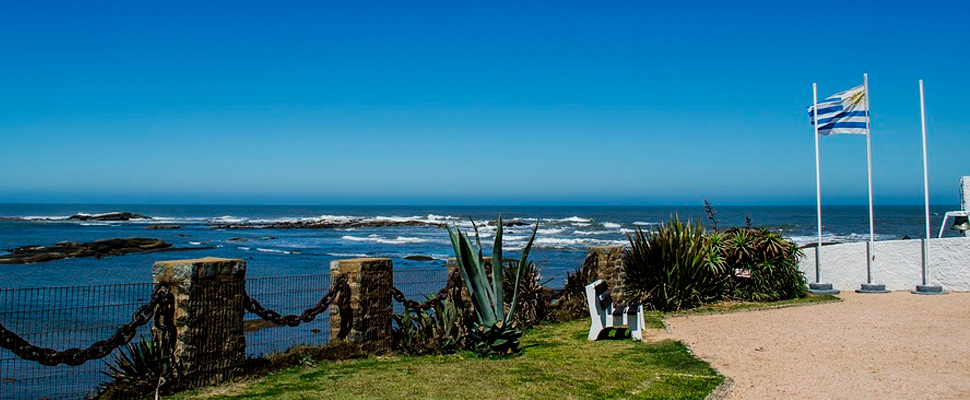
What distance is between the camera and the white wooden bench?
9828mm

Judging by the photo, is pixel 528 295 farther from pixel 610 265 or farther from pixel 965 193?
pixel 965 193

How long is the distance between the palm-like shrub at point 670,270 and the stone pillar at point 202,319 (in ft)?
26.0

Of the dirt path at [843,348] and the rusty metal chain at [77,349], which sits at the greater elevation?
the rusty metal chain at [77,349]

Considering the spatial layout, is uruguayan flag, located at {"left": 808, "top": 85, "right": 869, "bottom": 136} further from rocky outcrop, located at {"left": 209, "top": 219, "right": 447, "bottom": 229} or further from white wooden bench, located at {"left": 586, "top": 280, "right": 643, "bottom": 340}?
rocky outcrop, located at {"left": 209, "top": 219, "right": 447, "bottom": 229}

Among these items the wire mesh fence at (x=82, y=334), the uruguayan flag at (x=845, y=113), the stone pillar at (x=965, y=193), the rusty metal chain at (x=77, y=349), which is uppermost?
the uruguayan flag at (x=845, y=113)

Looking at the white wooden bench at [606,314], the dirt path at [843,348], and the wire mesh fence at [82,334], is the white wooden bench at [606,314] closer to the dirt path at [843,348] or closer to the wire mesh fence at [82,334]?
the dirt path at [843,348]

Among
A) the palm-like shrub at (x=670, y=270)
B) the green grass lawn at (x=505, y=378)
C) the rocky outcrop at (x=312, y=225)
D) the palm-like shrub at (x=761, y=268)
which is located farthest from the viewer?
the rocky outcrop at (x=312, y=225)

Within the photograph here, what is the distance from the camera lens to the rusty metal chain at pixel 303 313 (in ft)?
23.8

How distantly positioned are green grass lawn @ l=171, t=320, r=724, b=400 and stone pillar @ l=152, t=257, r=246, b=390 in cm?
20

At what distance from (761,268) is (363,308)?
347 inches

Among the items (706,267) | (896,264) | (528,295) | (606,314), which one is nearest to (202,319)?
(606,314)

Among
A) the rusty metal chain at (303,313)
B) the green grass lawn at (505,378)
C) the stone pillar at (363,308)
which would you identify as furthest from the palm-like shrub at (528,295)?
the rusty metal chain at (303,313)

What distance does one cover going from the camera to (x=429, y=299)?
966 cm

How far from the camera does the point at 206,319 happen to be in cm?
679
